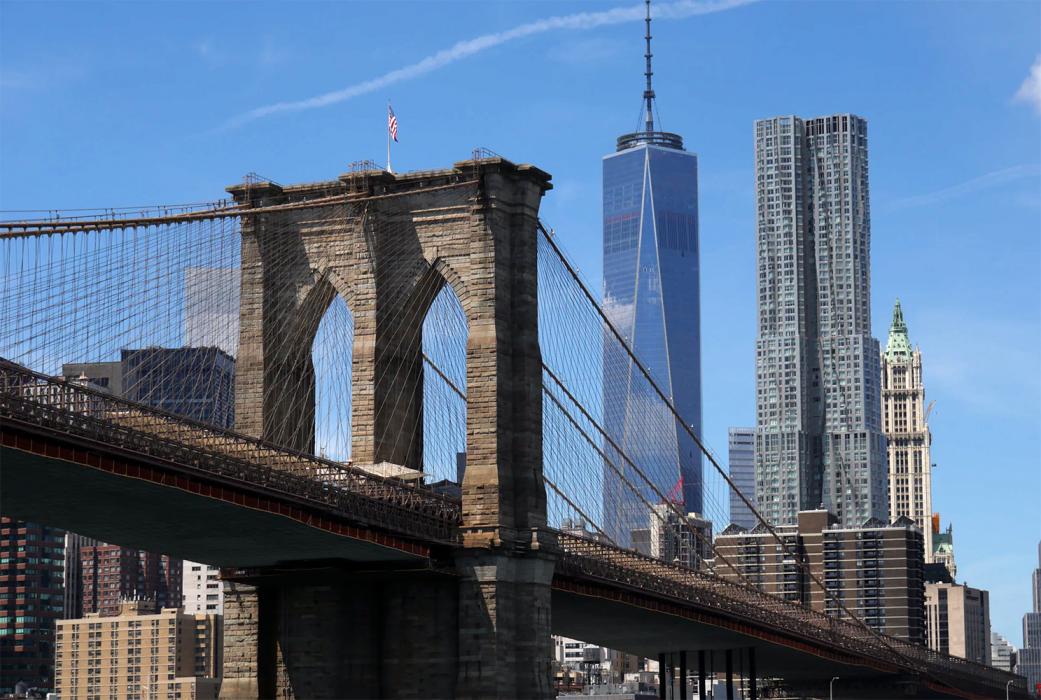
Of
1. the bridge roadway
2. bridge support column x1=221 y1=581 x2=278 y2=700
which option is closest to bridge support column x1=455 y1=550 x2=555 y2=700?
the bridge roadway

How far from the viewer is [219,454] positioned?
6988 cm

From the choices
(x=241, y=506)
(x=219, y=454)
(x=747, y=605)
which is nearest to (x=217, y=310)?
(x=241, y=506)

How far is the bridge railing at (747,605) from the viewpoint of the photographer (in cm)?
9956

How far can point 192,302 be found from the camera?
280ft

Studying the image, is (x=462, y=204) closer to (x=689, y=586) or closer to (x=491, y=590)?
(x=491, y=590)

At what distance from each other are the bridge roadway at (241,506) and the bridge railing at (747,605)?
23cm

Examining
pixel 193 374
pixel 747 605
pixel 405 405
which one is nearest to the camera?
pixel 405 405

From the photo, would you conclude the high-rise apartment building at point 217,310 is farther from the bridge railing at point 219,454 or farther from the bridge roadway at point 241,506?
the bridge railing at point 219,454

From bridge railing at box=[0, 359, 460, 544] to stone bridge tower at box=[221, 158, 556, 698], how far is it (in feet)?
10.5

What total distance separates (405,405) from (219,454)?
19.0m

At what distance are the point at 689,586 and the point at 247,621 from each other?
32.6m

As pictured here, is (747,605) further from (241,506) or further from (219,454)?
(219,454)

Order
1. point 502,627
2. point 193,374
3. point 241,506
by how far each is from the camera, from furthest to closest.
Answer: point 193,374 → point 502,627 → point 241,506

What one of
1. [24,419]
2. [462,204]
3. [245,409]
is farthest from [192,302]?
[24,419]
